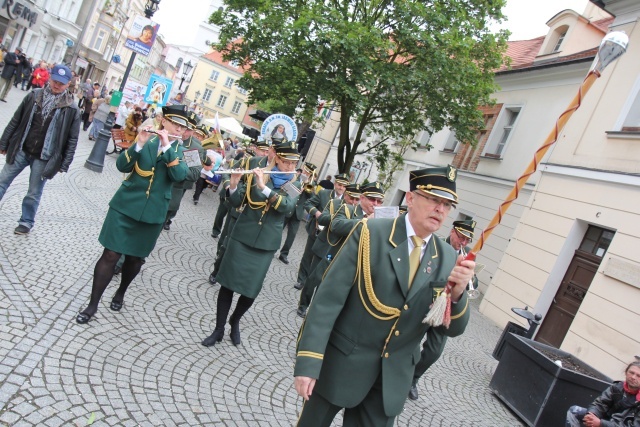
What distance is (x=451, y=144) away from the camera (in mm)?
22500

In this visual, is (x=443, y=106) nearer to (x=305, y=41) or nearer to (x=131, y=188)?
(x=305, y=41)

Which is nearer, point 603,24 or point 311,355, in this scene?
point 311,355

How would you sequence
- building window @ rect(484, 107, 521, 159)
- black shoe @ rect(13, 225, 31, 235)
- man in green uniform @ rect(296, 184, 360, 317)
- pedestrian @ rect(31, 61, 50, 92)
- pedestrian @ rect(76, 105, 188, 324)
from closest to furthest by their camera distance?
1. pedestrian @ rect(76, 105, 188, 324)
2. black shoe @ rect(13, 225, 31, 235)
3. man in green uniform @ rect(296, 184, 360, 317)
4. building window @ rect(484, 107, 521, 159)
5. pedestrian @ rect(31, 61, 50, 92)

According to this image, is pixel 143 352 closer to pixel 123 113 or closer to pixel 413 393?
pixel 413 393

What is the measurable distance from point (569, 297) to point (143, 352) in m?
10.1

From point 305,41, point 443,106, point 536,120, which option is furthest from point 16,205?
point 536,120

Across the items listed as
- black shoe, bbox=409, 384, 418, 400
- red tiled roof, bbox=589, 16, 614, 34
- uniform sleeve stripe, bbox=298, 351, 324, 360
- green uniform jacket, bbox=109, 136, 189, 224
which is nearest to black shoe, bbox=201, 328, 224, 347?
green uniform jacket, bbox=109, 136, 189, 224

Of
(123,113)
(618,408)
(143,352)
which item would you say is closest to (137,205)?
(143,352)

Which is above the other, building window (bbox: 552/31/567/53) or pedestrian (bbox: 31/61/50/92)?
building window (bbox: 552/31/567/53)

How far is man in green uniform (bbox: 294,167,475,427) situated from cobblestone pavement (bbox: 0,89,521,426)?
1601mm

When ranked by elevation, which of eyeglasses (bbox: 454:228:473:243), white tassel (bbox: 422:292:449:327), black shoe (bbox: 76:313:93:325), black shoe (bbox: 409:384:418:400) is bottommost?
black shoe (bbox: 76:313:93:325)

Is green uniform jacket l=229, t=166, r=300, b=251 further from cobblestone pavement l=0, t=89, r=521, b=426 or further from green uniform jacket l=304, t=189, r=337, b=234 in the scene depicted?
green uniform jacket l=304, t=189, r=337, b=234

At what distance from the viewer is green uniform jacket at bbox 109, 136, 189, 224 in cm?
495

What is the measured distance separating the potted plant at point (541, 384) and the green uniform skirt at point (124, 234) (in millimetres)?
5213
